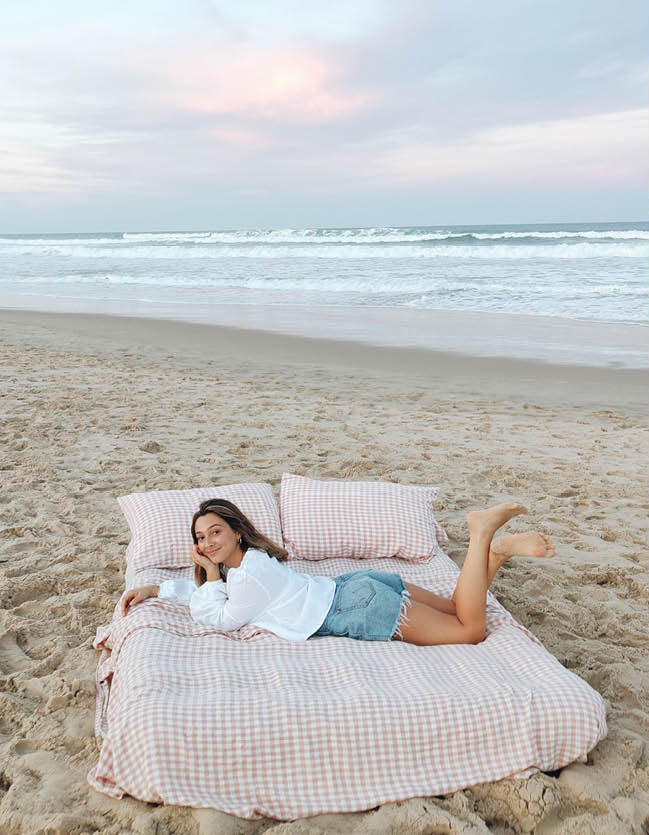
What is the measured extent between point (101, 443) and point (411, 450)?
277 centimetres

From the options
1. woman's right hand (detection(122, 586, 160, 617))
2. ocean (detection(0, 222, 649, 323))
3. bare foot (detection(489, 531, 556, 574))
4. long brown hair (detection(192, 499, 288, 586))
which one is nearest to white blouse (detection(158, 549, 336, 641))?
long brown hair (detection(192, 499, 288, 586))

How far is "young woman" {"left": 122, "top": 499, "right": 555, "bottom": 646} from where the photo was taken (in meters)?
3.40

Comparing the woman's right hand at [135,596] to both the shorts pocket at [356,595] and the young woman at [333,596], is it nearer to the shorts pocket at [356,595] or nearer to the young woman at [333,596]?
the young woman at [333,596]

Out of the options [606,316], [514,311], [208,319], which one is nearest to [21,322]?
[208,319]

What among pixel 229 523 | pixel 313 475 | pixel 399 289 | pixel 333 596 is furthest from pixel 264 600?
pixel 399 289

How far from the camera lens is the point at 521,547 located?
3.43 m

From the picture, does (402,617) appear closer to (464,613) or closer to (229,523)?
(464,613)

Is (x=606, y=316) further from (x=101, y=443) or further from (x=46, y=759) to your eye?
(x=46, y=759)

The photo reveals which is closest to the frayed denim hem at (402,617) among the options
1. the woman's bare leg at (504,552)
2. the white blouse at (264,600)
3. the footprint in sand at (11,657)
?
the woman's bare leg at (504,552)

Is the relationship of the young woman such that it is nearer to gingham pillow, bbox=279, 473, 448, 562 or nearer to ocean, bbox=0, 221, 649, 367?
gingham pillow, bbox=279, 473, 448, 562

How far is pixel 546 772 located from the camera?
2.85 meters

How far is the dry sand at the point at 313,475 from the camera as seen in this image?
2.66 m

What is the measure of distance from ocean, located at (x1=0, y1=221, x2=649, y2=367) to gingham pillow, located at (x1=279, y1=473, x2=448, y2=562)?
22.6 ft

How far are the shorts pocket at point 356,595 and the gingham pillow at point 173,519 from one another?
964 millimetres
